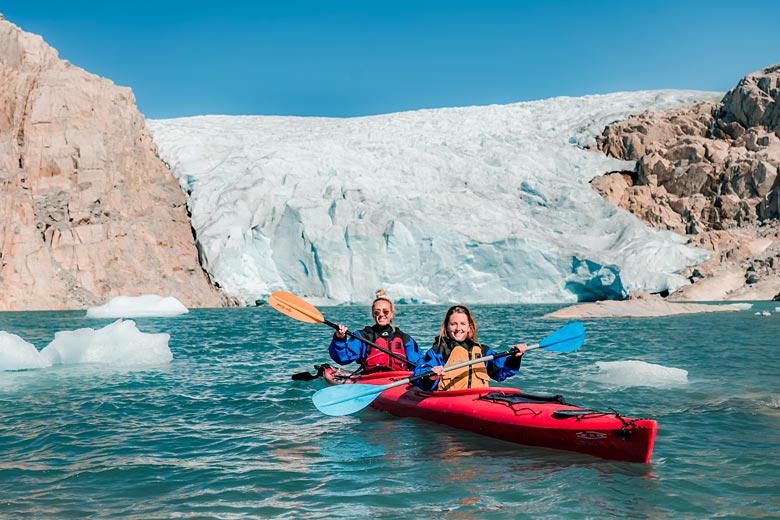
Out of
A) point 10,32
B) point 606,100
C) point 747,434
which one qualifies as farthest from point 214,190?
point 747,434

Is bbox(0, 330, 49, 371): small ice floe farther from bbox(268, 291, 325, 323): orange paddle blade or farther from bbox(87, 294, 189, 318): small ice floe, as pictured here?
bbox(87, 294, 189, 318): small ice floe

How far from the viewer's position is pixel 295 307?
26.8 feet

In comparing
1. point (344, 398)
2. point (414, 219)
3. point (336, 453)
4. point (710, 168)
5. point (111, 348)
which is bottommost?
point (336, 453)

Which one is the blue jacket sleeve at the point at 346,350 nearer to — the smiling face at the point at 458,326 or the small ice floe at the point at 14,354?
the smiling face at the point at 458,326

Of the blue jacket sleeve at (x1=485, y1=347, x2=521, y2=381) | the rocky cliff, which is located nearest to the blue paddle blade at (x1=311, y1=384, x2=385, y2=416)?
the blue jacket sleeve at (x1=485, y1=347, x2=521, y2=381)

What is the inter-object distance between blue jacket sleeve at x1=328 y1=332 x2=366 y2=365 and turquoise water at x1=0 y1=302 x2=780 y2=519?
659 mm

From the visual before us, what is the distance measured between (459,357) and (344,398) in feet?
3.46

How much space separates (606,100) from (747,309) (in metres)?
24.2

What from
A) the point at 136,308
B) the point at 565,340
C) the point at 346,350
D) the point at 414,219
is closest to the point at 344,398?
the point at 346,350

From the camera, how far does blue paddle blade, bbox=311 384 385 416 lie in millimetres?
5828

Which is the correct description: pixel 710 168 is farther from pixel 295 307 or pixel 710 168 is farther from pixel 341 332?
pixel 341 332

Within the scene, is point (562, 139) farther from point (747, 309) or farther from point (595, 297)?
point (747, 309)

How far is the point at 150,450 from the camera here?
17.2ft

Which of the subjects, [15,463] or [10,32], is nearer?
[15,463]
